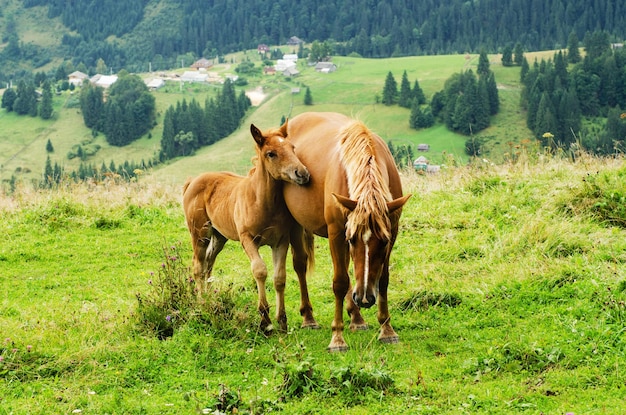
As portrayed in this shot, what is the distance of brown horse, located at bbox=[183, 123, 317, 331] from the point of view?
7293 mm

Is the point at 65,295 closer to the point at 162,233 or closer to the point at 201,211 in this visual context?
the point at 201,211

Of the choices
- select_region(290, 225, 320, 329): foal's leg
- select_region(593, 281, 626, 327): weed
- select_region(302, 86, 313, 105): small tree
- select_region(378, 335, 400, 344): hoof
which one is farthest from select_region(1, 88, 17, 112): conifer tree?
select_region(593, 281, 626, 327): weed

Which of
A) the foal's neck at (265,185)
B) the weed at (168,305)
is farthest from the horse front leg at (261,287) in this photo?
the weed at (168,305)

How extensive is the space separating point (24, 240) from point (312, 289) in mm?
6150

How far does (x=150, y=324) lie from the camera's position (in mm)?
7348

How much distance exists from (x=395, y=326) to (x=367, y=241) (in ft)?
6.38

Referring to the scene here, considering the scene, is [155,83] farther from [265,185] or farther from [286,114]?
[265,185]

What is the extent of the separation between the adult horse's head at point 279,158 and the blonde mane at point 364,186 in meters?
0.52

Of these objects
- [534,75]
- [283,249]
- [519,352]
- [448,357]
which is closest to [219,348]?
[283,249]

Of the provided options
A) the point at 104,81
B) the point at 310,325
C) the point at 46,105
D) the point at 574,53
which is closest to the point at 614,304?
the point at 310,325

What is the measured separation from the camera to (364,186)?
633 cm

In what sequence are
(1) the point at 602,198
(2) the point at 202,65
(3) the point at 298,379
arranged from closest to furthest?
(3) the point at 298,379 → (1) the point at 602,198 → (2) the point at 202,65

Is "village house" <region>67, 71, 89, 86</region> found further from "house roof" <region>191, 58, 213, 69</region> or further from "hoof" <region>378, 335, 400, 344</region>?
"hoof" <region>378, 335, 400, 344</region>

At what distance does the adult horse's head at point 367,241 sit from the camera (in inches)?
240
